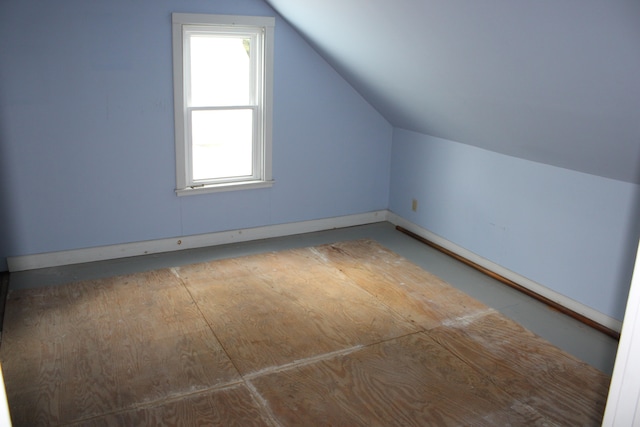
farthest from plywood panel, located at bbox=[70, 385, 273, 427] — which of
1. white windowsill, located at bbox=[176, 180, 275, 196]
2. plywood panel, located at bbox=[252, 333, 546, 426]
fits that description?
white windowsill, located at bbox=[176, 180, 275, 196]

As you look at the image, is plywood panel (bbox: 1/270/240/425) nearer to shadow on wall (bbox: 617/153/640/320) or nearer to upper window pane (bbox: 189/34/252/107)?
upper window pane (bbox: 189/34/252/107)

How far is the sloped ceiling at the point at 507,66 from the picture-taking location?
2490 millimetres

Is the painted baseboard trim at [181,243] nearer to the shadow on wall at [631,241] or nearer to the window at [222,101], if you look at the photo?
the window at [222,101]

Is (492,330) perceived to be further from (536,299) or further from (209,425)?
(209,425)

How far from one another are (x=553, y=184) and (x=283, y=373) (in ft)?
7.75

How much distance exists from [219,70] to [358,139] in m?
1.54

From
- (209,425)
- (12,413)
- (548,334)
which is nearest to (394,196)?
(548,334)

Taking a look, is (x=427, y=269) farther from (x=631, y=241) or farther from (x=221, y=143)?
(x=221, y=143)

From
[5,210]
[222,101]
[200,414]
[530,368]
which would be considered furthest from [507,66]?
[5,210]

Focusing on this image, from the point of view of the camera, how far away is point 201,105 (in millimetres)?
4793

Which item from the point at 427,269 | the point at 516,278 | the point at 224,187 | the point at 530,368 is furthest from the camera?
the point at 224,187

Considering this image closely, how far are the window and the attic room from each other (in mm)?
83

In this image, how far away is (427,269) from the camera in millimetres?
4750

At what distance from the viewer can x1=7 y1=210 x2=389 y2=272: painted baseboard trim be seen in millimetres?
4445
